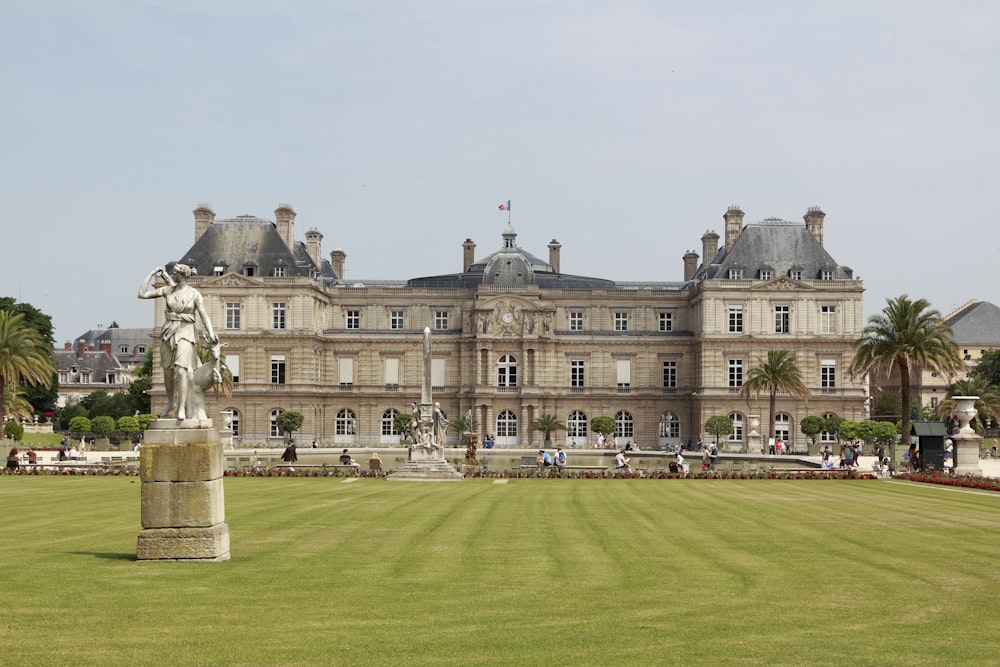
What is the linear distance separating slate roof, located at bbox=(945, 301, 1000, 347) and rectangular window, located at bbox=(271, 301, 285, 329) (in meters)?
87.0

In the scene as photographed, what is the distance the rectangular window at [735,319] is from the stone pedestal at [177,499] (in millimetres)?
72993

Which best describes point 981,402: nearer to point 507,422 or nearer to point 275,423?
point 507,422

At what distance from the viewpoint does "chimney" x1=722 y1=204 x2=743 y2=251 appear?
91325 millimetres

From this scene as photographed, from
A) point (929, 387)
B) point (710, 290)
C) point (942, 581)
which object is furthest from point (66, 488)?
point (929, 387)

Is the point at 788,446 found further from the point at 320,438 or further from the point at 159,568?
the point at 159,568

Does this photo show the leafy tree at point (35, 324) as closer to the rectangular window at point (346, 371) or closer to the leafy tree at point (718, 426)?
the rectangular window at point (346, 371)

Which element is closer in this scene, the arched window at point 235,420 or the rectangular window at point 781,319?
the rectangular window at point 781,319

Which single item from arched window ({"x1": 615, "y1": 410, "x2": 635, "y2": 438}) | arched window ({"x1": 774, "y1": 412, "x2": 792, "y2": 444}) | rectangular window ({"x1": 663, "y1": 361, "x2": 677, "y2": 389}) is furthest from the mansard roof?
arched window ({"x1": 774, "y1": 412, "x2": 792, "y2": 444})

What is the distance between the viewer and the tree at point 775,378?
78.8 meters

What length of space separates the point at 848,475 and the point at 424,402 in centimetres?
1881

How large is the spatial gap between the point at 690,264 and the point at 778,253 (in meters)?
13.6

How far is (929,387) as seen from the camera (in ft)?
450

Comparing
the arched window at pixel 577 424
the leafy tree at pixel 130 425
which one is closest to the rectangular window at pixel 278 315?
the leafy tree at pixel 130 425

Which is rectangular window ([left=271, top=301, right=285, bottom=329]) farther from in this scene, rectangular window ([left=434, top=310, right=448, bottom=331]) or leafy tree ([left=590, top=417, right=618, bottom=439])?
leafy tree ([left=590, top=417, right=618, bottom=439])
